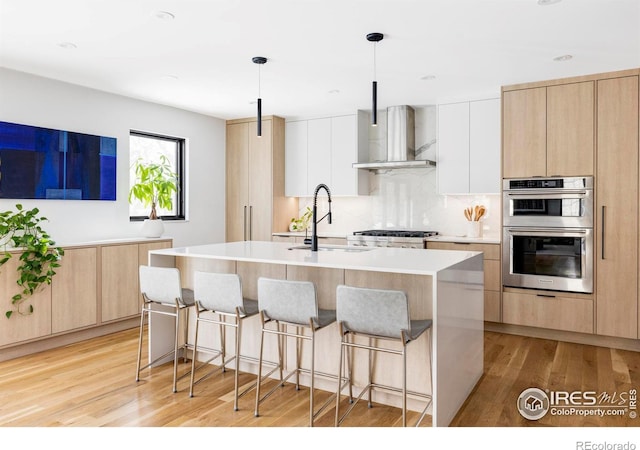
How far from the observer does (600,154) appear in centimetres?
429

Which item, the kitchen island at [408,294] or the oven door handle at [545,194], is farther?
the oven door handle at [545,194]

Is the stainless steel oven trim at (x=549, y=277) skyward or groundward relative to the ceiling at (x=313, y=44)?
groundward

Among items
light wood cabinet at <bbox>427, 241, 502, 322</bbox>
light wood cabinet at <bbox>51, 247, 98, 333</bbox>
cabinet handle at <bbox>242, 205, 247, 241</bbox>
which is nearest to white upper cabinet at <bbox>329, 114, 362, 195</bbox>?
cabinet handle at <bbox>242, 205, 247, 241</bbox>

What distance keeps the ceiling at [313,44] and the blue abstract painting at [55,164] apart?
0.56m

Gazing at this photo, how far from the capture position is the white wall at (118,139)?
4332mm

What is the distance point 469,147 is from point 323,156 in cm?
189

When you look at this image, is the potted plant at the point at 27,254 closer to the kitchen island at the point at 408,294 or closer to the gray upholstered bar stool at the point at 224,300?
the kitchen island at the point at 408,294

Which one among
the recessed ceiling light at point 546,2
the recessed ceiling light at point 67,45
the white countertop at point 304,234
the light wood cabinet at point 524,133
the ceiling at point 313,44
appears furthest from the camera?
the white countertop at point 304,234

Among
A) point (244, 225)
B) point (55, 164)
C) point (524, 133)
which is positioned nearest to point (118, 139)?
point (55, 164)

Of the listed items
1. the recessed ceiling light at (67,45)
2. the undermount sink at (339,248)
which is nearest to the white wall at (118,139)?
the recessed ceiling light at (67,45)

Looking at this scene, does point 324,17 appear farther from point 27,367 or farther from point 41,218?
point 27,367

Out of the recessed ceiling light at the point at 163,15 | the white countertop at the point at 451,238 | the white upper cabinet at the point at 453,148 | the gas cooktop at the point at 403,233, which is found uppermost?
the recessed ceiling light at the point at 163,15

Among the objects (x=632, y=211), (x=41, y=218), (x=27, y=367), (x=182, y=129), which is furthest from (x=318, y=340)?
(x=182, y=129)

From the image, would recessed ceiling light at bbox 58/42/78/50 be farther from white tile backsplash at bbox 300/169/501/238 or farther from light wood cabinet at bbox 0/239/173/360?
white tile backsplash at bbox 300/169/501/238
